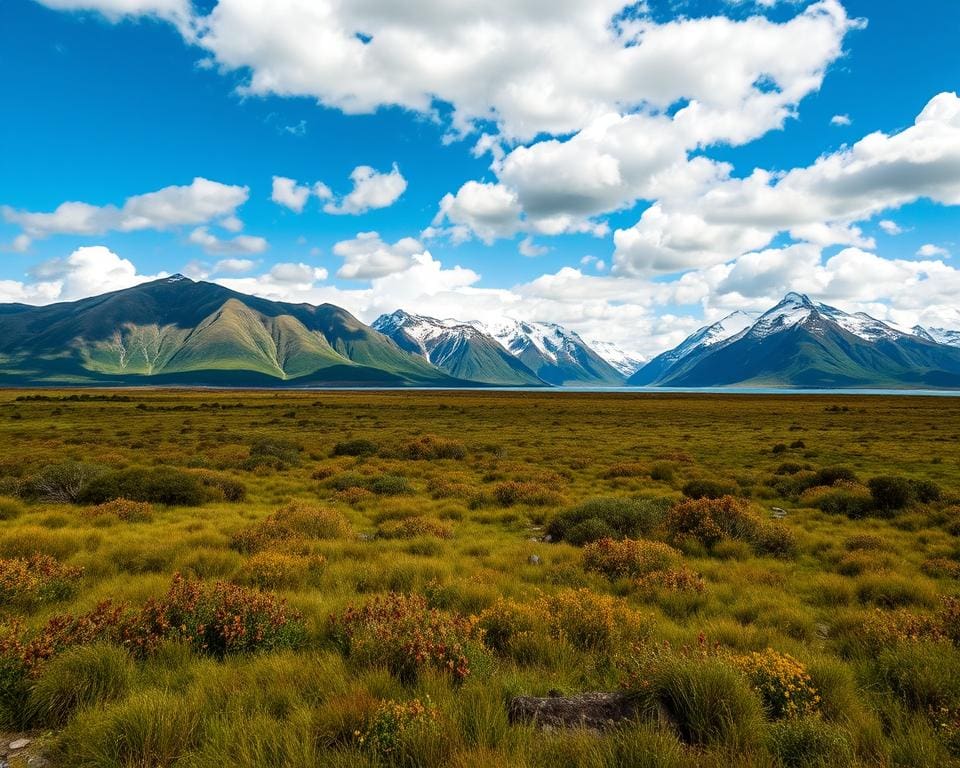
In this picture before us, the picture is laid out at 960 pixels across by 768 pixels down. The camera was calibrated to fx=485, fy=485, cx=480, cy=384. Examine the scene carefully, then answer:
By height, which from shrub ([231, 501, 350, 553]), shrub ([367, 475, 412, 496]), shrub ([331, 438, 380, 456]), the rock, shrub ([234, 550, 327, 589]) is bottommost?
shrub ([331, 438, 380, 456])

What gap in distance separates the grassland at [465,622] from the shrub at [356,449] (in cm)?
1149

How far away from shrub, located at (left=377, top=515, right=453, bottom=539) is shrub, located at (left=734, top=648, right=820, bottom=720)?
8.46 meters

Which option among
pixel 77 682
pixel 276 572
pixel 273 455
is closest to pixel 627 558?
pixel 276 572

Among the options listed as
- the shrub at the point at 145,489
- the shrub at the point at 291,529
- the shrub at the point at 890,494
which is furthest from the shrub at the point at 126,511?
the shrub at the point at 890,494

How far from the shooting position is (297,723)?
444cm

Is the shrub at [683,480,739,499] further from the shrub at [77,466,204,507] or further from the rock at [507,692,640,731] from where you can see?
the shrub at [77,466,204,507]

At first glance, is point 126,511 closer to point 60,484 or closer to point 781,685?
point 60,484

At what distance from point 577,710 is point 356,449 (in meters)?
28.6

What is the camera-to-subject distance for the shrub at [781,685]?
484 cm

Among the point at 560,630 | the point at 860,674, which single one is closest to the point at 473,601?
the point at 560,630

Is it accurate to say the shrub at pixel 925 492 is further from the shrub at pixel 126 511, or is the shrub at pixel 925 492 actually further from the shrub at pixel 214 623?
the shrub at pixel 126 511

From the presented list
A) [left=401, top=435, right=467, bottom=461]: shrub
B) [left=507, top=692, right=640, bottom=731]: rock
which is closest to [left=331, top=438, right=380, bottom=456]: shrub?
[left=401, top=435, right=467, bottom=461]: shrub

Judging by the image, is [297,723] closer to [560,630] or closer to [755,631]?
[560,630]

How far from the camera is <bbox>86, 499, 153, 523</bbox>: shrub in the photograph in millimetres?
14180
